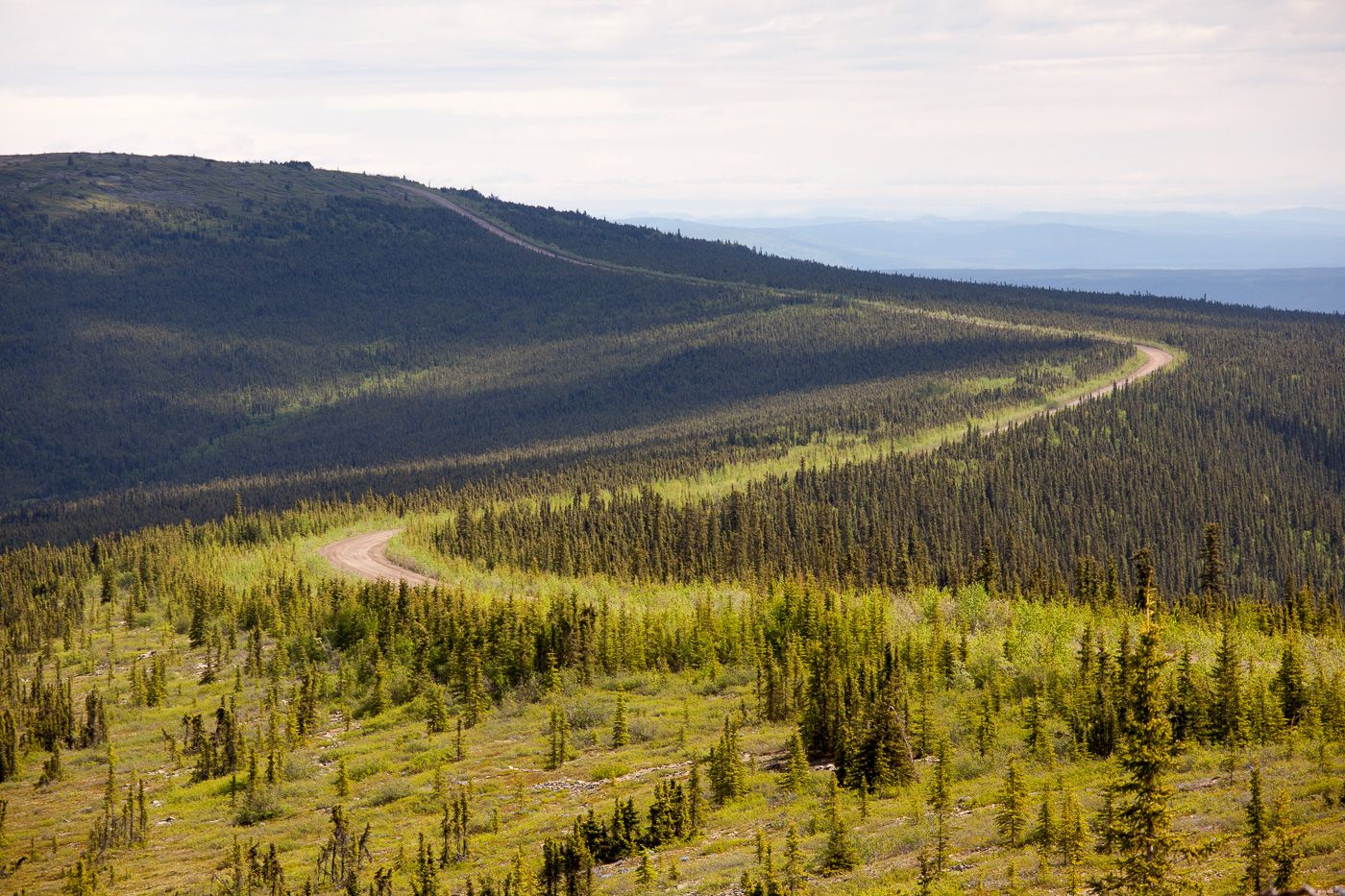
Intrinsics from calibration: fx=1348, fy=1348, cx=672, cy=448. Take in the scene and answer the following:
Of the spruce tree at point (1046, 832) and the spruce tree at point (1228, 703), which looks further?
the spruce tree at point (1228, 703)

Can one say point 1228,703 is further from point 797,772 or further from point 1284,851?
point 1284,851

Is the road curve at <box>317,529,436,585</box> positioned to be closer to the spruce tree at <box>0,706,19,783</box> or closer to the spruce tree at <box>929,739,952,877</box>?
the spruce tree at <box>0,706,19,783</box>

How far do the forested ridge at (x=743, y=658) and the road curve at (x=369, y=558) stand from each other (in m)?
1.42

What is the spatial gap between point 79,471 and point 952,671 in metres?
154

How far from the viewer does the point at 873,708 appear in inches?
1350

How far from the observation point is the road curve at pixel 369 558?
72.3 metres

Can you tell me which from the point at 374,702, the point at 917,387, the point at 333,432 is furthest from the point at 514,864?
the point at 333,432

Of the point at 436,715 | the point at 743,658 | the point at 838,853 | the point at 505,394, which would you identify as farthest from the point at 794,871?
the point at 505,394

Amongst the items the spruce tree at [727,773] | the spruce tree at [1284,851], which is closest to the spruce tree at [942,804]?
the spruce tree at [727,773]

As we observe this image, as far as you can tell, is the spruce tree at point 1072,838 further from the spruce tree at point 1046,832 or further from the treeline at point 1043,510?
the treeline at point 1043,510

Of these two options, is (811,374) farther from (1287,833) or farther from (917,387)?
(1287,833)

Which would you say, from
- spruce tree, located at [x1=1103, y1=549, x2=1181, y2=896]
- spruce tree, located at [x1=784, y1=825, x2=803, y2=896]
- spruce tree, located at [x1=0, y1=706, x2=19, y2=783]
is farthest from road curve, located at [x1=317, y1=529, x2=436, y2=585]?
spruce tree, located at [x1=1103, y1=549, x2=1181, y2=896]

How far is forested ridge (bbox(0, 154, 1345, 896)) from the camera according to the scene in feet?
95.2

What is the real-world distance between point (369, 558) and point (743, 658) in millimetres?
35757
